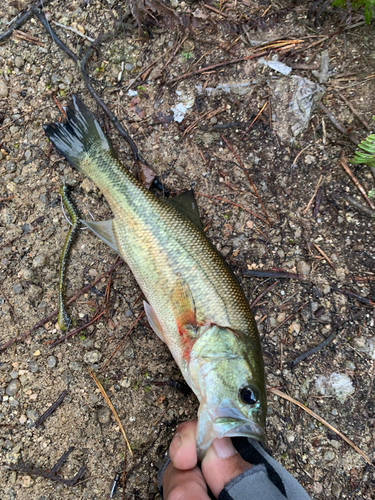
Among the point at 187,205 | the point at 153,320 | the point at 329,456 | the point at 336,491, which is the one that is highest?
the point at 187,205

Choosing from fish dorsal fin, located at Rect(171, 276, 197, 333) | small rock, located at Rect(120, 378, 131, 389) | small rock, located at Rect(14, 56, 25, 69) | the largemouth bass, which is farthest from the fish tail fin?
small rock, located at Rect(120, 378, 131, 389)

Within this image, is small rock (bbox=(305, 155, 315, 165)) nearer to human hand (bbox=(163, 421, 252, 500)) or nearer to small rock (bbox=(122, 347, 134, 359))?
small rock (bbox=(122, 347, 134, 359))

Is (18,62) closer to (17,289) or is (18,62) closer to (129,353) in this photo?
(17,289)

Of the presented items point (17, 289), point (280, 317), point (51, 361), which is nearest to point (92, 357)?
point (51, 361)

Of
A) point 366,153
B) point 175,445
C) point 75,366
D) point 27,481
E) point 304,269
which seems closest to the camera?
point 175,445

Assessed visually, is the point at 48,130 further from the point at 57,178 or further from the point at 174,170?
the point at 174,170

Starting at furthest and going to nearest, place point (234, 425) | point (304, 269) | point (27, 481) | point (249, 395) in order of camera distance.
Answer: point (304, 269) → point (27, 481) → point (249, 395) → point (234, 425)
